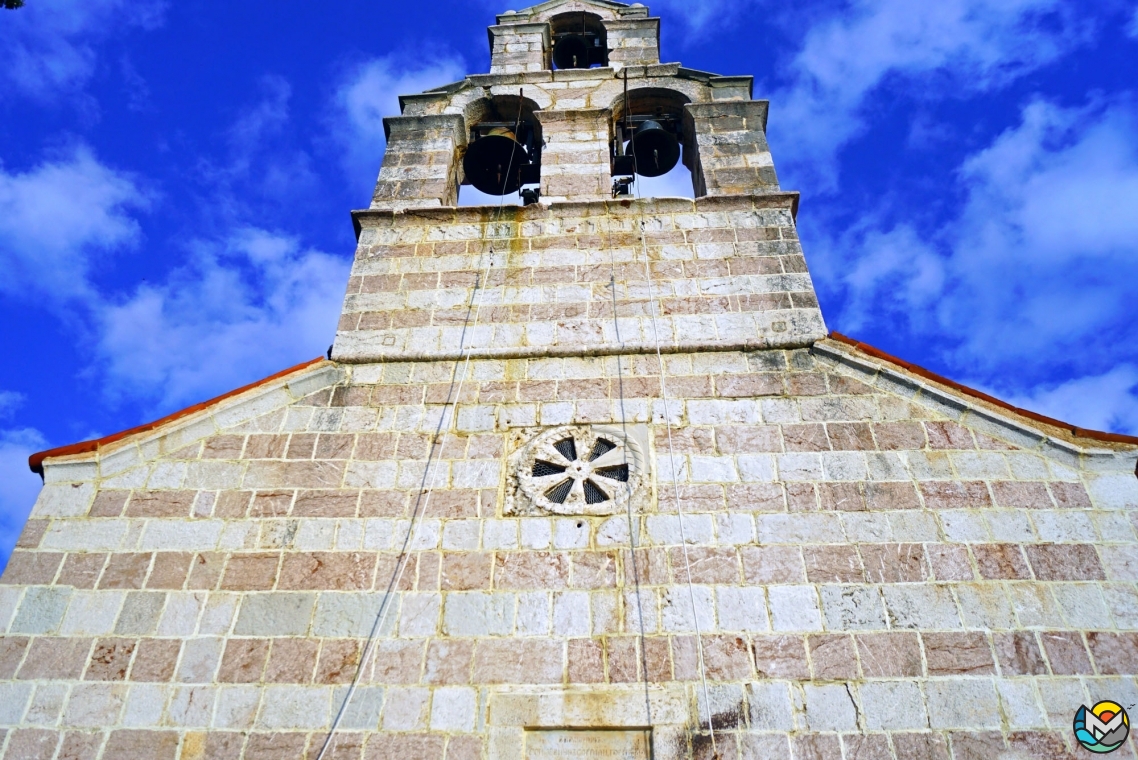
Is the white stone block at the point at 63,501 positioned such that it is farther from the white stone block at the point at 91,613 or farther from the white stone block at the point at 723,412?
the white stone block at the point at 723,412

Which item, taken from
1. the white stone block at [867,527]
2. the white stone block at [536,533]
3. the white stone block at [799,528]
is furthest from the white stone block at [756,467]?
the white stone block at [536,533]

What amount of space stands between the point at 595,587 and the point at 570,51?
736 centimetres

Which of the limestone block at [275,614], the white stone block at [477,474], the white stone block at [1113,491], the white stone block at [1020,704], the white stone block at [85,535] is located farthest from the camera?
the white stone block at [477,474]

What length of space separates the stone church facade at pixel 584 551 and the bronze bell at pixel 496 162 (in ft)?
7.13

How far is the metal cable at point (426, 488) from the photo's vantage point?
13.1 feet

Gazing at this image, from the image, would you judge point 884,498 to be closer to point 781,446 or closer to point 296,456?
point 781,446

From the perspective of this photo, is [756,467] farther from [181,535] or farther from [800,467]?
[181,535]

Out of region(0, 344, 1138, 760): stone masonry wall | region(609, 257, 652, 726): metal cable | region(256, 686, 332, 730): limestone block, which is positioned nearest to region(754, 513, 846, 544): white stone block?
region(0, 344, 1138, 760): stone masonry wall

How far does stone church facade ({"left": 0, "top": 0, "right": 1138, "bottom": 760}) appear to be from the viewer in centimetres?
386

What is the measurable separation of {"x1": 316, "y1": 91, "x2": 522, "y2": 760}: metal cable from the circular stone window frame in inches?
19.7

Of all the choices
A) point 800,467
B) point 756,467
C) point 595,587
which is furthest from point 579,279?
point 595,587

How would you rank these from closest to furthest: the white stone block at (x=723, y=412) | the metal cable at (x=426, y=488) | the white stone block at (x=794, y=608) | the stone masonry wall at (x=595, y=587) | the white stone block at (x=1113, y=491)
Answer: the stone masonry wall at (x=595, y=587)
the metal cable at (x=426, y=488)
the white stone block at (x=794, y=608)
the white stone block at (x=1113, y=491)
the white stone block at (x=723, y=412)

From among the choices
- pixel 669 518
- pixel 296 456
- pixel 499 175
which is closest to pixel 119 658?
pixel 296 456

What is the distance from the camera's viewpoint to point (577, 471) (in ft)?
15.9
